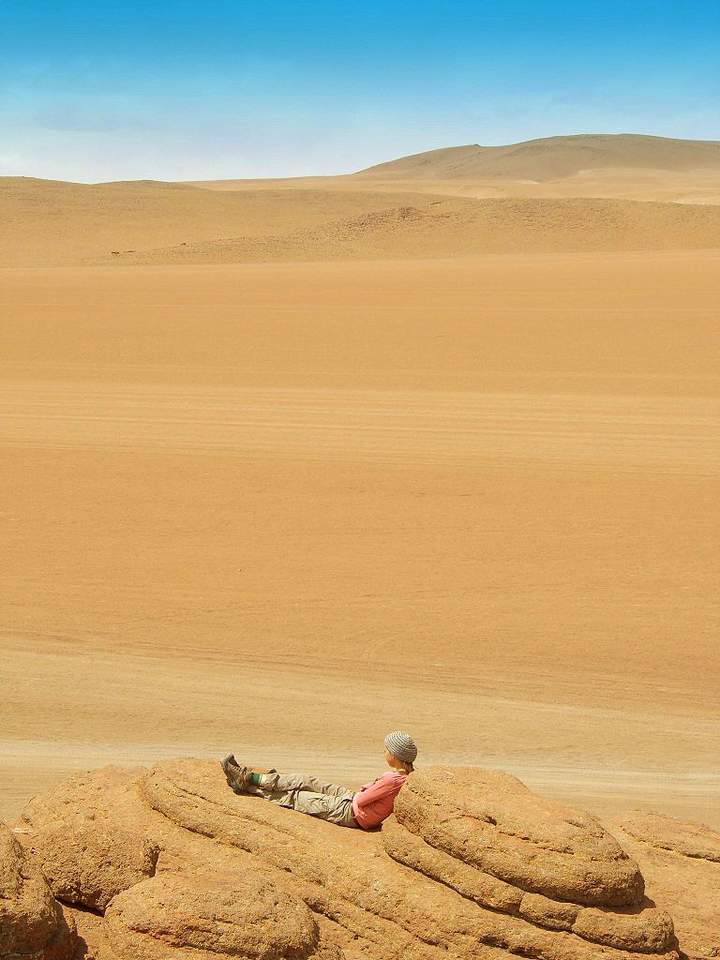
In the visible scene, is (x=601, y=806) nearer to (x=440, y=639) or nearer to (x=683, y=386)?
(x=440, y=639)

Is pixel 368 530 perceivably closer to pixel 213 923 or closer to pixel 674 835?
pixel 674 835

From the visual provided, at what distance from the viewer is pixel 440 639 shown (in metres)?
11.9

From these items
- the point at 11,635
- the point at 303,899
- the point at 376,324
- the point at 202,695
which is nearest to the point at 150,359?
the point at 376,324

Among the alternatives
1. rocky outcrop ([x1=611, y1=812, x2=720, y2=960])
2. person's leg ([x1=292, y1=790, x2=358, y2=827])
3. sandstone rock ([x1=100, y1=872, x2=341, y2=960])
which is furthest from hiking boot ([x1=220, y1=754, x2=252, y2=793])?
rocky outcrop ([x1=611, y1=812, x2=720, y2=960])

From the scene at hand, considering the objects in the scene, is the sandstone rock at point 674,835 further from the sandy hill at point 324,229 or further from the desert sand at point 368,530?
the sandy hill at point 324,229

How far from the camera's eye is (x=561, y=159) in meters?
165

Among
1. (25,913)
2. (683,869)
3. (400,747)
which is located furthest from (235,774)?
(683,869)

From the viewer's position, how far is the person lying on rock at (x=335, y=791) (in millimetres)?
5961

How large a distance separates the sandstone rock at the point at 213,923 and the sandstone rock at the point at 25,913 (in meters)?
0.23

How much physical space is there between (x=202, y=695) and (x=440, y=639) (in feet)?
8.59

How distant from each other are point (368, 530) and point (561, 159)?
157892 millimetres

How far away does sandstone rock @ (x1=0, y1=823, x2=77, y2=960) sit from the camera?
4.95 meters

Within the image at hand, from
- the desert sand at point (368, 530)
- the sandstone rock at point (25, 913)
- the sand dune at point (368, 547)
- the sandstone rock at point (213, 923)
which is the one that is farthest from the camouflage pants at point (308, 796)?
the sand dune at point (368, 547)

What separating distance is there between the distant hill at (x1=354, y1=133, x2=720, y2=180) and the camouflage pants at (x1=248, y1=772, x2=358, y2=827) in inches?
5713
